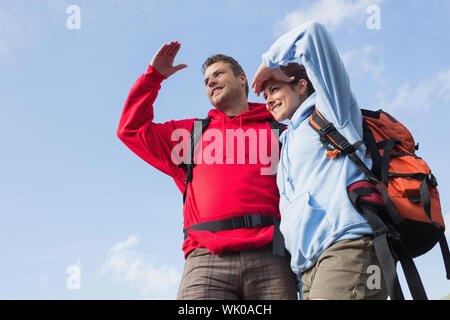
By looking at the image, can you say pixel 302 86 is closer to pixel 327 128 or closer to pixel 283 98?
pixel 283 98

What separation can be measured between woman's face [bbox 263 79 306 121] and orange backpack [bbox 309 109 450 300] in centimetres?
64

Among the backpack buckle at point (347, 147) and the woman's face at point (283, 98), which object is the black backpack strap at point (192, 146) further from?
the backpack buckle at point (347, 147)

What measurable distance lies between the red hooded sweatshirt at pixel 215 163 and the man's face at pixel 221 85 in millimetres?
143

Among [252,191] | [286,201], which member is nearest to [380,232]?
[286,201]

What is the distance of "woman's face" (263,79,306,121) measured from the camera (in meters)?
4.18

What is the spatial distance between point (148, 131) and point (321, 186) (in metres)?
2.33

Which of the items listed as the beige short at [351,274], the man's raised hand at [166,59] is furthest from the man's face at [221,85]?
the beige short at [351,274]

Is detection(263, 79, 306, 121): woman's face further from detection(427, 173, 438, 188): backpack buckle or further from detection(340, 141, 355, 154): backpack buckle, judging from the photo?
detection(427, 173, 438, 188): backpack buckle

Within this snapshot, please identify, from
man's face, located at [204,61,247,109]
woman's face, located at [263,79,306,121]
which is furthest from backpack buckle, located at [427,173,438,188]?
man's face, located at [204,61,247,109]

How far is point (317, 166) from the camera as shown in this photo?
3586 mm

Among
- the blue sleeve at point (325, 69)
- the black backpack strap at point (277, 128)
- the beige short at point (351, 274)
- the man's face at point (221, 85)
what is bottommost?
the beige short at point (351, 274)

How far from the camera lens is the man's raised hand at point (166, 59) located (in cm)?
512

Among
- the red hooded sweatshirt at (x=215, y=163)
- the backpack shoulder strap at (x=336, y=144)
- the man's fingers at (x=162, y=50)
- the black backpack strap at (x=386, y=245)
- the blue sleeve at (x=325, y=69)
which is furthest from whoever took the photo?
the man's fingers at (x=162, y=50)
